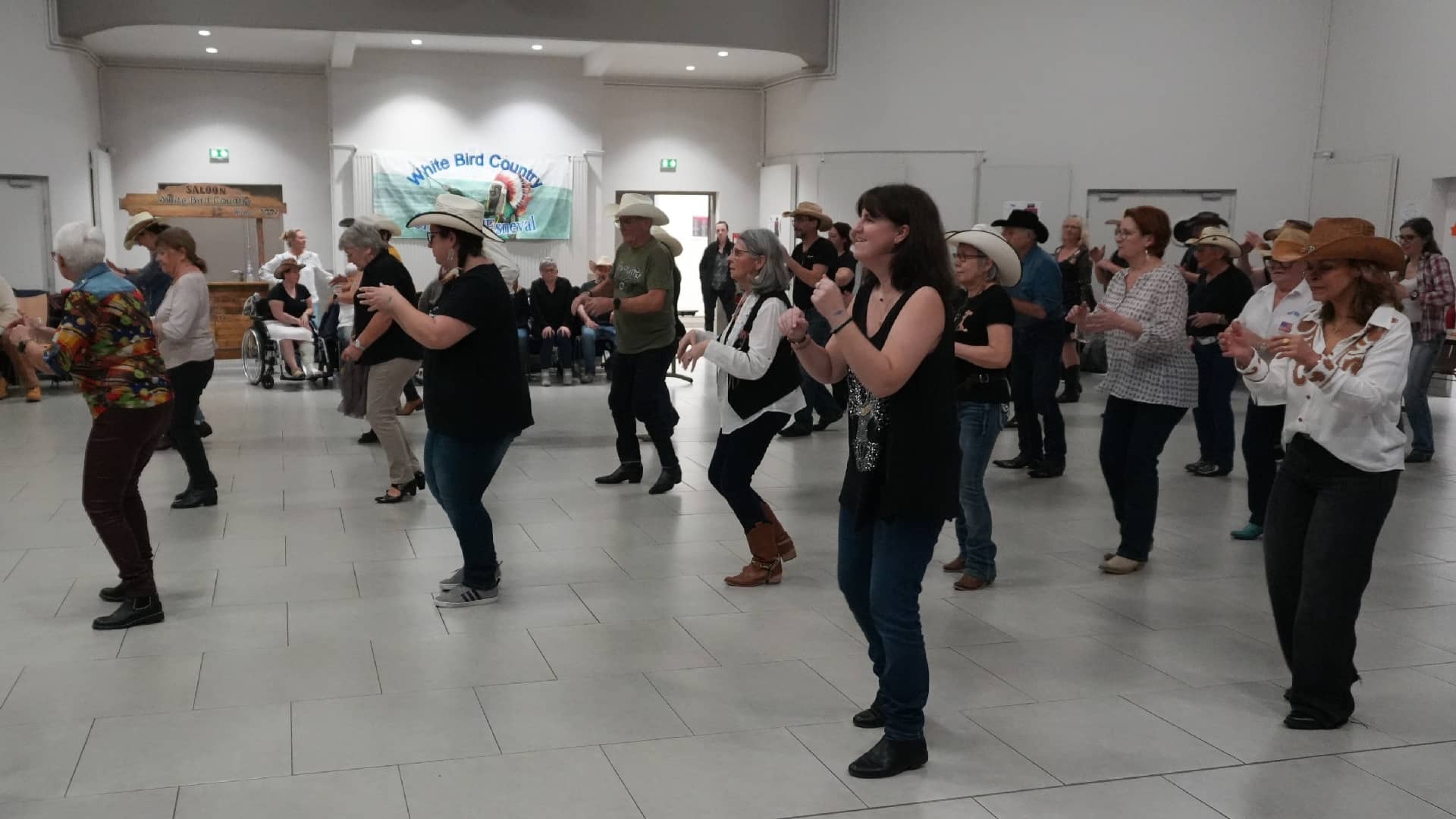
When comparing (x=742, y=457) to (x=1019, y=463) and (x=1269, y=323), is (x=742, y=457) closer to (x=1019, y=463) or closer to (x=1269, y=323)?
(x=1269, y=323)

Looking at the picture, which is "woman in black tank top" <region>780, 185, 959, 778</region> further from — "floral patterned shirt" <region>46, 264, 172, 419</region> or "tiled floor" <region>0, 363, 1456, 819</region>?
"floral patterned shirt" <region>46, 264, 172, 419</region>

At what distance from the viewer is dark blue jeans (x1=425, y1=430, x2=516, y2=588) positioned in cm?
452

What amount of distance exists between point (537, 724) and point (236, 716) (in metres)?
0.90

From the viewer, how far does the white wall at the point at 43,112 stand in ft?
39.8

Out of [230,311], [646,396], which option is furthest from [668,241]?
[230,311]

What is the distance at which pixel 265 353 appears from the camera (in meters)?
12.0

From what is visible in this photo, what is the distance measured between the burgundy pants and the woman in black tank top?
2616 millimetres

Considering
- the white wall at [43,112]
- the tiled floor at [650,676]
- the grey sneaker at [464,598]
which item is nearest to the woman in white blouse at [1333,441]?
the tiled floor at [650,676]

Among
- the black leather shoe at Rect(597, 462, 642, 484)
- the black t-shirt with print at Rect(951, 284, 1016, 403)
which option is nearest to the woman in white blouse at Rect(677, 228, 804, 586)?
the black t-shirt with print at Rect(951, 284, 1016, 403)

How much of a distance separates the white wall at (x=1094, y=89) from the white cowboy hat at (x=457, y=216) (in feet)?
32.4

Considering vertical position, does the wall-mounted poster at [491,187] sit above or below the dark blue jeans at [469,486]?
above

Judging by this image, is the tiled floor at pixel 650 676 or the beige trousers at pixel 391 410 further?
the beige trousers at pixel 391 410

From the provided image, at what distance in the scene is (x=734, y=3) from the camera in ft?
43.1

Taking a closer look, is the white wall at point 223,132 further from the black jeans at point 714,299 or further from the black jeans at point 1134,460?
the black jeans at point 1134,460
